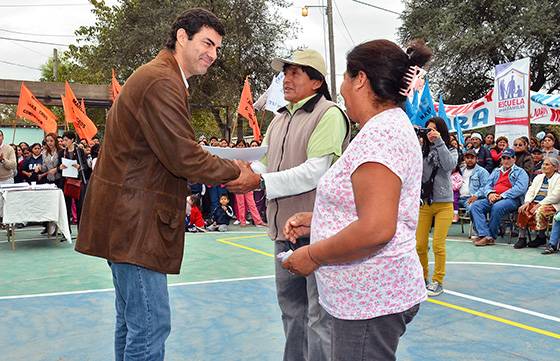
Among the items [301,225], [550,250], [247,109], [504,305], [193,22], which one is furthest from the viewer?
[247,109]

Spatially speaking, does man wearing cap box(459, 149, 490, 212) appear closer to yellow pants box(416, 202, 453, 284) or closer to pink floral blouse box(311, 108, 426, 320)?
yellow pants box(416, 202, 453, 284)

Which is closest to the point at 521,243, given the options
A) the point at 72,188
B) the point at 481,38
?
the point at 72,188

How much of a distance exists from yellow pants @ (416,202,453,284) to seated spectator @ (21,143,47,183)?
346 inches

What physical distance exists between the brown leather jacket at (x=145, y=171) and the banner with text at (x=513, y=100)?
1030cm

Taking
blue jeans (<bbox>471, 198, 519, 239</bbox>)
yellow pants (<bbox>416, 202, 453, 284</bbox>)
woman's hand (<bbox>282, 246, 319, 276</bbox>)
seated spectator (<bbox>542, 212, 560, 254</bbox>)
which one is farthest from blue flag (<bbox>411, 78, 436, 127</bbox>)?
woman's hand (<bbox>282, 246, 319, 276</bbox>)

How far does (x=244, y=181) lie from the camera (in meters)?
3.00

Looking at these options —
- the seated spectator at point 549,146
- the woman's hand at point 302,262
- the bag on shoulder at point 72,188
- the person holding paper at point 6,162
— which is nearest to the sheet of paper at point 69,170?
the bag on shoulder at point 72,188

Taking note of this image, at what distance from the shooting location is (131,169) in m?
2.57

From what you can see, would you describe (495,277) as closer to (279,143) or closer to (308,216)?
(279,143)

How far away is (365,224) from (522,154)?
9.81 m

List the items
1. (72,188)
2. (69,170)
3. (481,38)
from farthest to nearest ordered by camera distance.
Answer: (481,38) → (72,188) → (69,170)

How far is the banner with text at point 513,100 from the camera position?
1136cm

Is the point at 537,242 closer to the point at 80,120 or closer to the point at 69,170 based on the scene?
the point at 69,170

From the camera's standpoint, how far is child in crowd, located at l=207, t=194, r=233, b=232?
1194 cm
